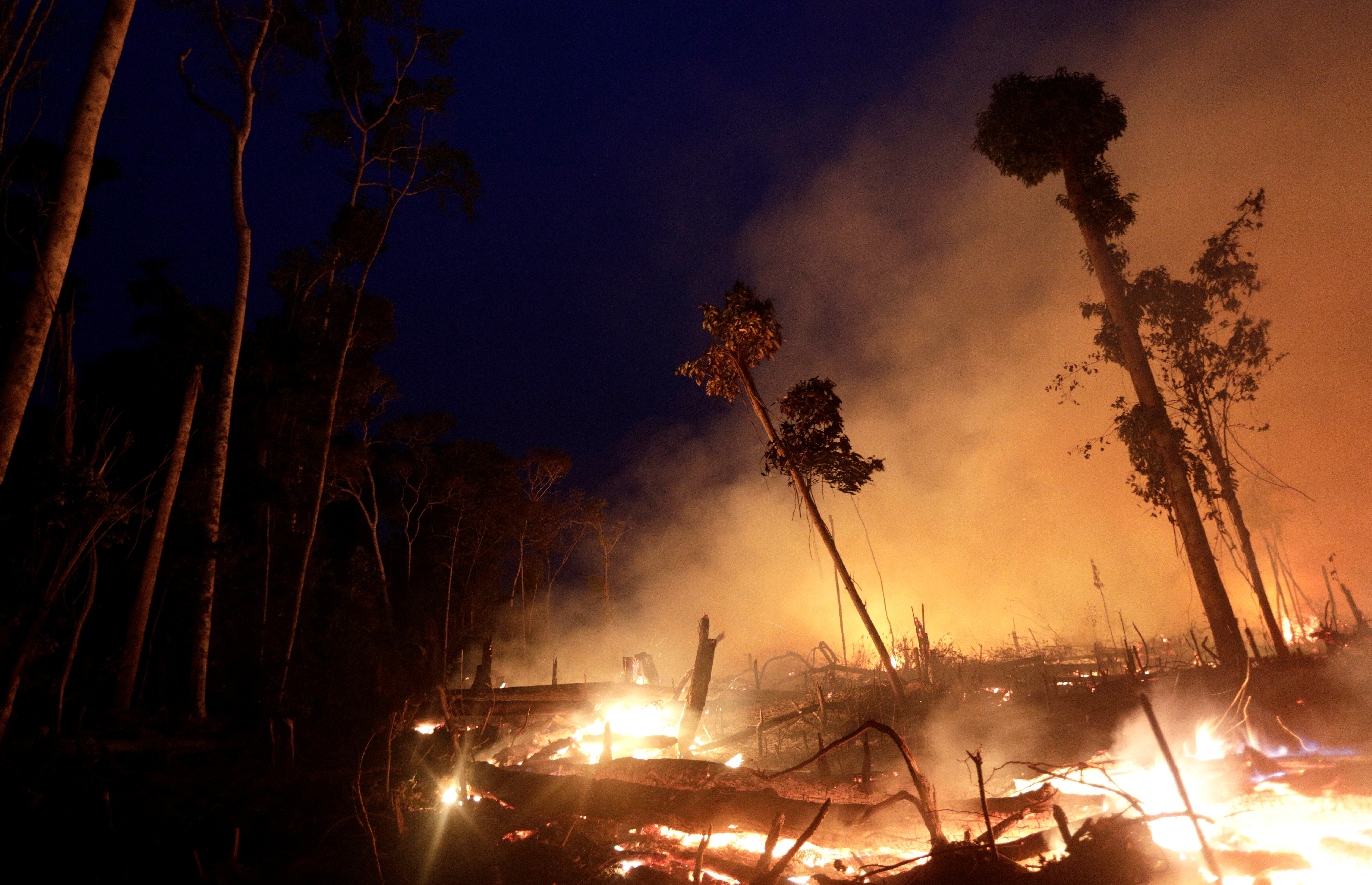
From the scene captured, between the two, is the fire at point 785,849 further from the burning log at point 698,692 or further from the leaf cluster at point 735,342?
the leaf cluster at point 735,342

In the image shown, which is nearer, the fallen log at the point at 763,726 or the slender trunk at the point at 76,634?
the slender trunk at the point at 76,634

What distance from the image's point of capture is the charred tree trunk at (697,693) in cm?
1116

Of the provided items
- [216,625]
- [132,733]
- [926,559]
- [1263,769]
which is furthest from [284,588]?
[926,559]

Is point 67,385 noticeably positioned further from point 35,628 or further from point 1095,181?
point 1095,181

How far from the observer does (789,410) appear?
10398 millimetres

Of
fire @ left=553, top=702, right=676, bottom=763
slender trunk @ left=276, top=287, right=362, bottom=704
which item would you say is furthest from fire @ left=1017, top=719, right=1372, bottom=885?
slender trunk @ left=276, top=287, right=362, bottom=704

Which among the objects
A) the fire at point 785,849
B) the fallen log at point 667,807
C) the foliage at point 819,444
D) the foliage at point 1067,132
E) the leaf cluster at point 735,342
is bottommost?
the fire at point 785,849

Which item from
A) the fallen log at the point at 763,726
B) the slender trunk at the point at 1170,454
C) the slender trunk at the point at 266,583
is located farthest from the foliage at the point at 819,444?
the slender trunk at the point at 266,583

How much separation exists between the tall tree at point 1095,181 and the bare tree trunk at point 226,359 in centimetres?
1729

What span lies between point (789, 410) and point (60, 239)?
1003cm

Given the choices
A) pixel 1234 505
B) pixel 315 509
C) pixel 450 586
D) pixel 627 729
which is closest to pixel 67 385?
pixel 315 509

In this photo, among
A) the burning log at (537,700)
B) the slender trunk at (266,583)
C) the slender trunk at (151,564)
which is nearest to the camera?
the slender trunk at (151,564)

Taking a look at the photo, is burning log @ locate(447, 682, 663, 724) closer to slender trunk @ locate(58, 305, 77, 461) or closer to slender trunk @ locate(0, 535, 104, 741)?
slender trunk @ locate(0, 535, 104, 741)

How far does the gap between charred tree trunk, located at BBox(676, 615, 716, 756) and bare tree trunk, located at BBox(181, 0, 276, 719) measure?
370 inches
